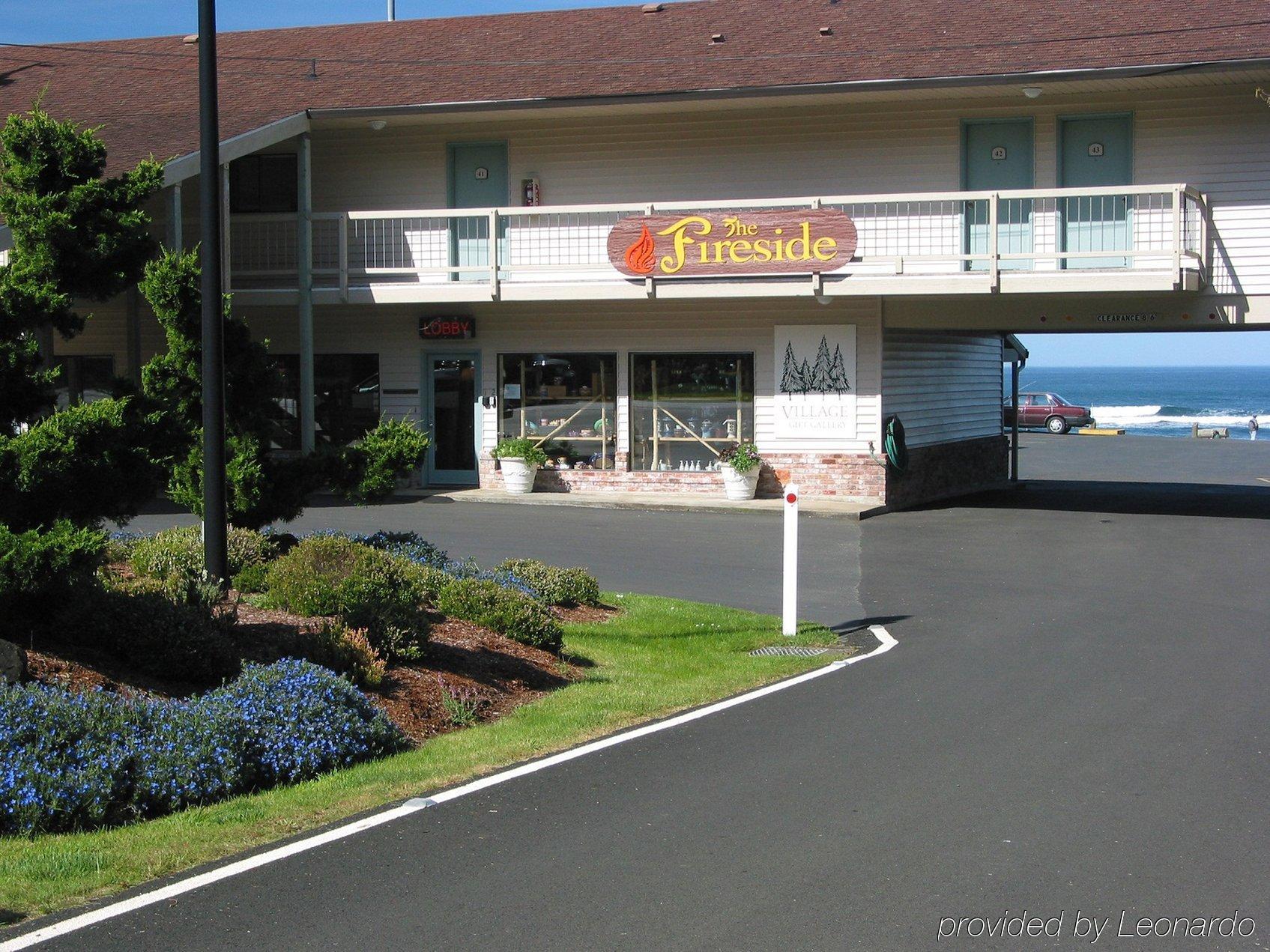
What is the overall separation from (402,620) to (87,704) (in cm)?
311

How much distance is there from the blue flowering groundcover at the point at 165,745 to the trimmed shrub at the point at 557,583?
16.0 feet

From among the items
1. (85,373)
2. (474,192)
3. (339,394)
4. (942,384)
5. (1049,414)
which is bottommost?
(1049,414)

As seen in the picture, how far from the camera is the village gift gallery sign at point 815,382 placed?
23438 mm

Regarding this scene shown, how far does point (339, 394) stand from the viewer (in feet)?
85.0

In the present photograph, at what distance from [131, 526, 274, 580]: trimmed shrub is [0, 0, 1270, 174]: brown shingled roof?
9193mm

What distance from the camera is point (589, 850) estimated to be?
632cm

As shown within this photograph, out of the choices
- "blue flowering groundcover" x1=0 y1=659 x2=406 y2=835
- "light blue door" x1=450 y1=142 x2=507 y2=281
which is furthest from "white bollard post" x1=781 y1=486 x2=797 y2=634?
"light blue door" x1=450 y1=142 x2=507 y2=281

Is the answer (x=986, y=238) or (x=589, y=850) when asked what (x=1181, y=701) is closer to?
(x=589, y=850)

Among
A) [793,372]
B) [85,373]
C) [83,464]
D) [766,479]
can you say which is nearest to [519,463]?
[766,479]

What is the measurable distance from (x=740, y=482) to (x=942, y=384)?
5.14 metres

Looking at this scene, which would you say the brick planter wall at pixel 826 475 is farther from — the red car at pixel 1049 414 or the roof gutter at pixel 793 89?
the red car at pixel 1049 414

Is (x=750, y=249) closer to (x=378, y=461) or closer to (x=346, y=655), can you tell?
(x=378, y=461)

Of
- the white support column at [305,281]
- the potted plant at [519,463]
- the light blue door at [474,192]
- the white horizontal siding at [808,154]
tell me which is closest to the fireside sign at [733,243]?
the white horizontal siding at [808,154]

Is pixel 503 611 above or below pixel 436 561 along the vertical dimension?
below
